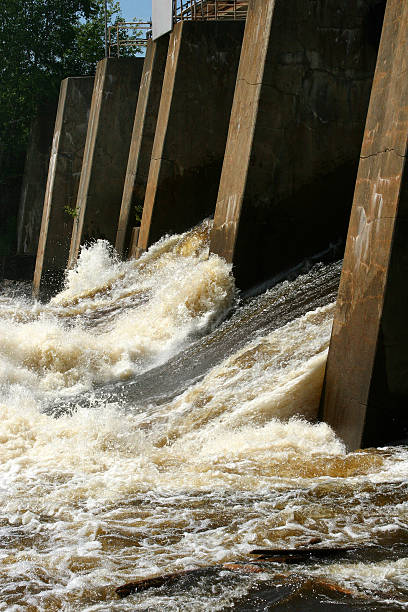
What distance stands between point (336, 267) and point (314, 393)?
9.39 ft

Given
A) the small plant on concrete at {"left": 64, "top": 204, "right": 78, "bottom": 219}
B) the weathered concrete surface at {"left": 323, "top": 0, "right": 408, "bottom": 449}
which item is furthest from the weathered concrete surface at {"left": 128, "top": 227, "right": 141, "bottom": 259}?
the weathered concrete surface at {"left": 323, "top": 0, "right": 408, "bottom": 449}

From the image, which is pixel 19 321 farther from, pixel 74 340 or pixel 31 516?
pixel 31 516

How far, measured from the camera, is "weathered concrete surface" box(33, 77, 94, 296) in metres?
17.3

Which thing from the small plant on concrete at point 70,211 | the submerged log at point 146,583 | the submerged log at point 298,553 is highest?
the small plant on concrete at point 70,211

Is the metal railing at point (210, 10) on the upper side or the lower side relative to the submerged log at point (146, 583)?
upper

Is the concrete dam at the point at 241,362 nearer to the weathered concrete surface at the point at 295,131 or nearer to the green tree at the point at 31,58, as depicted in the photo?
the weathered concrete surface at the point at 295,131

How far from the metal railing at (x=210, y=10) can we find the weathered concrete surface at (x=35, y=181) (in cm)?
850

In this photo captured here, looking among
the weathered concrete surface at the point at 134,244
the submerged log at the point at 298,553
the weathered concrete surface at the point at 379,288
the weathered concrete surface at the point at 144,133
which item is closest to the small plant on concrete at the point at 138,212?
the weathered concrete surface at the point at 144,133

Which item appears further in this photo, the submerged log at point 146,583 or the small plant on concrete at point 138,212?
the small plant on concrete at point 138,212

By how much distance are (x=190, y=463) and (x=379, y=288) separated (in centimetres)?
172

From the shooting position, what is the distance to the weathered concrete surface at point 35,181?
2119 cm

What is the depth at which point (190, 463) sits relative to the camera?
5324 millimetres

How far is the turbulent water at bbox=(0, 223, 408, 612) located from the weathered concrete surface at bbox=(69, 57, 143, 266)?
5.78 meters

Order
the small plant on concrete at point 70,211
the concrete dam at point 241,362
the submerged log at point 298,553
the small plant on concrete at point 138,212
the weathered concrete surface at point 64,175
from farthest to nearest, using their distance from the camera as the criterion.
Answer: the weathered concrete surface at point 64,175
the small plant on concrete at point 70,211
the small plant on concrete at point 138,212
the concrete dam at point 241,362
the submerged log at point 298,553
